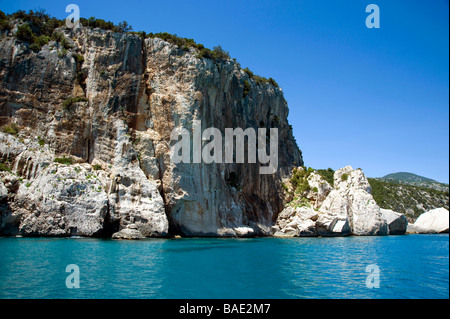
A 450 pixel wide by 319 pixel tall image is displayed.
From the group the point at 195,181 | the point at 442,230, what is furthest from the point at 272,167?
the point at 442,230

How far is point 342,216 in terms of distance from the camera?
46438 millimetres

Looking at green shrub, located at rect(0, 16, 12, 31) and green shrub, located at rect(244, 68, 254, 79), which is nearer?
green shrub, located at rect(0, 16, 12, 31)

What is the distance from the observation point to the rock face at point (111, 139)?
3306 cm

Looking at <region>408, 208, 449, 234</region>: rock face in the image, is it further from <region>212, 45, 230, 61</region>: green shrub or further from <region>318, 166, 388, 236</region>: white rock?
<region>212, 45, 230, 61</region>: green shrub

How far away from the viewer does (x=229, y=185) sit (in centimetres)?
4772

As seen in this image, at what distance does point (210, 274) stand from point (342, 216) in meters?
33.5

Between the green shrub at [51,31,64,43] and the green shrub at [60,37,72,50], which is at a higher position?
the green shrub at [51,31,64,43]

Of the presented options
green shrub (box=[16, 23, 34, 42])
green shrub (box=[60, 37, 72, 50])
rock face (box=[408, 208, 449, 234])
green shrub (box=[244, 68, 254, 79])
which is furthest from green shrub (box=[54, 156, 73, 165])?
rock face (box=[408, 208, 449, 234])

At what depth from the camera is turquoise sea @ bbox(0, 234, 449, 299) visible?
13641mm

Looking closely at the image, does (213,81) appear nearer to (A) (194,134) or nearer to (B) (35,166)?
(A) (194,134)

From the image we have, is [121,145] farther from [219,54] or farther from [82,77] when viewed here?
[219,54]

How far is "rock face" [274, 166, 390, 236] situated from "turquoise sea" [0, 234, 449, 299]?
70.6 feet

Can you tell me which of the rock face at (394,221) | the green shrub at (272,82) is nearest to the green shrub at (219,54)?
the green shrub at (272,82)

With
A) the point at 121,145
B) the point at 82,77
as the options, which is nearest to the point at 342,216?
the point at 121,145
